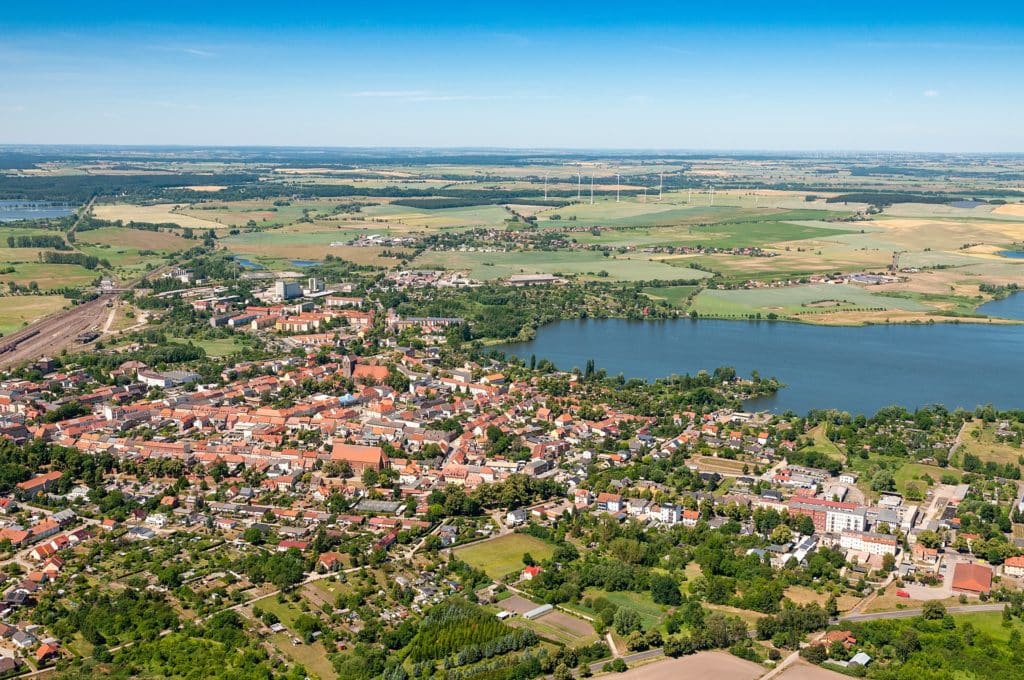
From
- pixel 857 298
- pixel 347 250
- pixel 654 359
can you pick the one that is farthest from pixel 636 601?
pixel 347 250

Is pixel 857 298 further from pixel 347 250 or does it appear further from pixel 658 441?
pixel 347 250

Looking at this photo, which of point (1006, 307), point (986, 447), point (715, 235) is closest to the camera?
point (986, 447)

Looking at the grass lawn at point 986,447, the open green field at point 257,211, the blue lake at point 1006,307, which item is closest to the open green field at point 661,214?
the open green field at point 257,211

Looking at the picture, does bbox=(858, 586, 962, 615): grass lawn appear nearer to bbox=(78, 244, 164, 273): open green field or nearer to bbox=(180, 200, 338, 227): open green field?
bbox=(78, 244, 164, 273): open green field

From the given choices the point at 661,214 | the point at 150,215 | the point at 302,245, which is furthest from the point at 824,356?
the point at 150,215

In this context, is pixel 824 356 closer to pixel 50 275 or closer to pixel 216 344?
pixel 216 344
